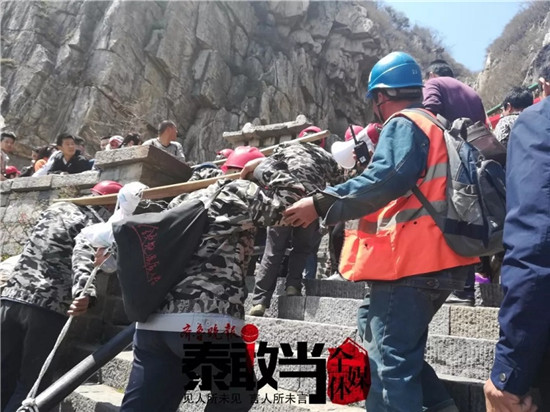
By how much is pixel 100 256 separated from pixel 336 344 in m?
1.67

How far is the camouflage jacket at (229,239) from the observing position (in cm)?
222

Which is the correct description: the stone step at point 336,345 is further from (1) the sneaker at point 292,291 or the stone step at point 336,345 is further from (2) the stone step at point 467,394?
(1) the sneaker at point 292,291

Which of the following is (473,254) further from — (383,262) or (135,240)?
(135,240)

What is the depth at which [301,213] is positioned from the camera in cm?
222

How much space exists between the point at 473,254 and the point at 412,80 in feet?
3.17

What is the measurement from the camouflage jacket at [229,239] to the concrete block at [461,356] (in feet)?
4.26

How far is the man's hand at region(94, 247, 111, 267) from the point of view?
3159 mm

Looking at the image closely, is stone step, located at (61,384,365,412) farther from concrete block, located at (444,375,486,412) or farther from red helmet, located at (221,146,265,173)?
red helmet, located at (221,146,265,173)

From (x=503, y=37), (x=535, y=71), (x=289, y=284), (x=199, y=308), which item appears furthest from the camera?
(x=503, y=37)

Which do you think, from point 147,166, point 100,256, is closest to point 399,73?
point 100,256

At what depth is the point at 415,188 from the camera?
2162mm

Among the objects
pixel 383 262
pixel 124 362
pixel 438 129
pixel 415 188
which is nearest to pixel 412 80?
pixel 438 129

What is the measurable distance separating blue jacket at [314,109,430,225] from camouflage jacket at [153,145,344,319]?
25cm

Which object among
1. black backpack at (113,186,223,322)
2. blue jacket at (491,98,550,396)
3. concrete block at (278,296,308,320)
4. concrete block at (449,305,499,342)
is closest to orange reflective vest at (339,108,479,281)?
blue jacket at (491,98,550,396)
